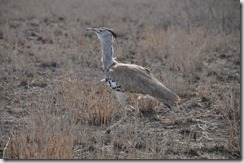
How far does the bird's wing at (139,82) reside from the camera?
343 centimetres

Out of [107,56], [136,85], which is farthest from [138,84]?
[107,56]

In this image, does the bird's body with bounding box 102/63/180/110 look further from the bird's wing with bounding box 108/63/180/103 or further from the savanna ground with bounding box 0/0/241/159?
the savanna ground with bounding box 0/0/241/159

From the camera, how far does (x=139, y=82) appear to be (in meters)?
3.56

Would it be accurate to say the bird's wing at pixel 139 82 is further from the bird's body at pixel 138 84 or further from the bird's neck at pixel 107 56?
the bird's neck at pixel 107 56

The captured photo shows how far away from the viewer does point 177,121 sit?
393 cm

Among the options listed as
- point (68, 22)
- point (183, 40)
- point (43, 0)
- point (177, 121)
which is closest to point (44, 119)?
point (177, 121)

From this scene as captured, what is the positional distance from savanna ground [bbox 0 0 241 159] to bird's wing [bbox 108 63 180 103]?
1.12ft

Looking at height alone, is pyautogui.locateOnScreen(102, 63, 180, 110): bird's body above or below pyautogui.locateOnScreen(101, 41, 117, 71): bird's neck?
below

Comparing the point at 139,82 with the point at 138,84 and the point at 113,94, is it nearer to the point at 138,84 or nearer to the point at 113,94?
the point at 138,84

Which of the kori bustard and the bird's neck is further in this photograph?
the bird's neck

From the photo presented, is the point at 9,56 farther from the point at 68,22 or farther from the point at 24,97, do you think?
the point at 68,22

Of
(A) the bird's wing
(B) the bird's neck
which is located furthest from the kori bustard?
(B) the bird's neck

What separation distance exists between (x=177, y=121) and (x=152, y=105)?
1.54 ft

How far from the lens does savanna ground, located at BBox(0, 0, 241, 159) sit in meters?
3.15
